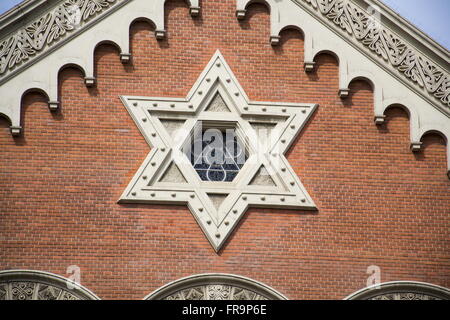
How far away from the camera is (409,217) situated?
23.2m

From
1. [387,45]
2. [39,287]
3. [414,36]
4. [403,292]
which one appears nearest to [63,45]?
[39,287]

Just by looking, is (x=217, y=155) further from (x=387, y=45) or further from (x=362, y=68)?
(x=387, y=45)

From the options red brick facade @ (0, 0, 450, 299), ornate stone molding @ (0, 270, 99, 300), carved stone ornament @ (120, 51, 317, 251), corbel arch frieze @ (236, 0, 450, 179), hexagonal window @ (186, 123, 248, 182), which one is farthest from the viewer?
corbel arch frieze @ (236, 0, 450, 179)

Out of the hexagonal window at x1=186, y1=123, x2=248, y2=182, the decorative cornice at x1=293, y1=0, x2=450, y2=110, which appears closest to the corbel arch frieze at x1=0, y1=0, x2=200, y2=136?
the hexagonal window at x1=186, y1=123, x2=248, y2=182

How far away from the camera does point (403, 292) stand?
22.7 metres

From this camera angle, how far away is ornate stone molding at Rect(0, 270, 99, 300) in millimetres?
22109

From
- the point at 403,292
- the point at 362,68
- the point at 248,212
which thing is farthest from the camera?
the point at 362,68

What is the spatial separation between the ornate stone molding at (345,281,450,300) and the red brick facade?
14cm

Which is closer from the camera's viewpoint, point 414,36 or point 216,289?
point 216,289

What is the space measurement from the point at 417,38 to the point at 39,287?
7700mm

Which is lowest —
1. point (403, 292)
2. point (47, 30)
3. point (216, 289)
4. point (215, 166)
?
point (216, 289)

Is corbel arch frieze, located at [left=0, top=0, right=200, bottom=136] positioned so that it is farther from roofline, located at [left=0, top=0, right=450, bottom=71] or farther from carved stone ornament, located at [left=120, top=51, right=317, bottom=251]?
carved stone ornament, located at [left=120, top=51, right=317, bottom=251]
